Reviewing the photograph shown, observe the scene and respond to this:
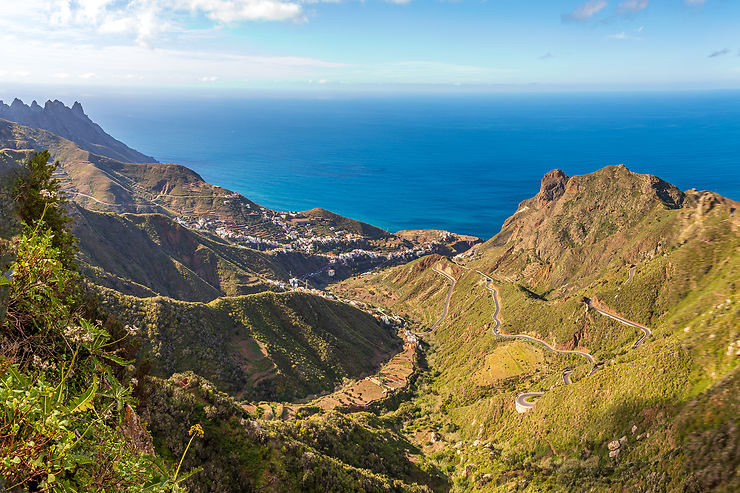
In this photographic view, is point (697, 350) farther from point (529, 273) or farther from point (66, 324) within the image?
point (529, 273)

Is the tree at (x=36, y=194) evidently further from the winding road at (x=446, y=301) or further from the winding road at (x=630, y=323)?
the winding road at (x=446, y=301)

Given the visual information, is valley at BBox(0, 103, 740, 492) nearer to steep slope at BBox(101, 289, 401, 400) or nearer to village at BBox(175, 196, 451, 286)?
steep slope at BBox(101, 289, 401, 400)

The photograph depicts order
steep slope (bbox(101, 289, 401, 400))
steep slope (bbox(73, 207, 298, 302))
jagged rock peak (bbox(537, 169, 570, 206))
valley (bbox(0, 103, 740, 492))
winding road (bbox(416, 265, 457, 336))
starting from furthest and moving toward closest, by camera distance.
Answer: jagged rock peak (bbox(537, 169, 570, 206)), winding road (bbox(416, 265, 457, 336)), steep slope (bbox(73, 207, 298, 302)), steep slope (bbox(101, 289, 401, 400)), valley (bbox(0, 103, 740, 492))

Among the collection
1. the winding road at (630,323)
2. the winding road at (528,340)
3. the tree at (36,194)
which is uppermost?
the tree at (36,194)

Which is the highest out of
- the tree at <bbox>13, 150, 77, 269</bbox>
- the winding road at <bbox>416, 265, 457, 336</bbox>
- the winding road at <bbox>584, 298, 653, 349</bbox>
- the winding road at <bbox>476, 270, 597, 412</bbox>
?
the tree at <bbox>13, 150, 77, 269</bbox>

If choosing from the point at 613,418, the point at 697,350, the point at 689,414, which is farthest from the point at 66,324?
the point at 697,350

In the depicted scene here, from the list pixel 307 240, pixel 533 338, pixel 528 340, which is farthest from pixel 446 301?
pixel 307 240

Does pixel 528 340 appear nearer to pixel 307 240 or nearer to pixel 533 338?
pixel 533 338

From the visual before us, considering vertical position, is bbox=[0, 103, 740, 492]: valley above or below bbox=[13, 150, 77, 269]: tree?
below

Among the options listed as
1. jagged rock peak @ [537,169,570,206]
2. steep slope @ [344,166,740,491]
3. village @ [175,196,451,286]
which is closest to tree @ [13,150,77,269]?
steep slope @ [344,166,740,491]

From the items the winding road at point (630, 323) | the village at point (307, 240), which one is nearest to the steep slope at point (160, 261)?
the village at point (307, 240)

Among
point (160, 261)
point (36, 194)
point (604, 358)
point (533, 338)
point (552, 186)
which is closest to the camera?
point (36, 194)
